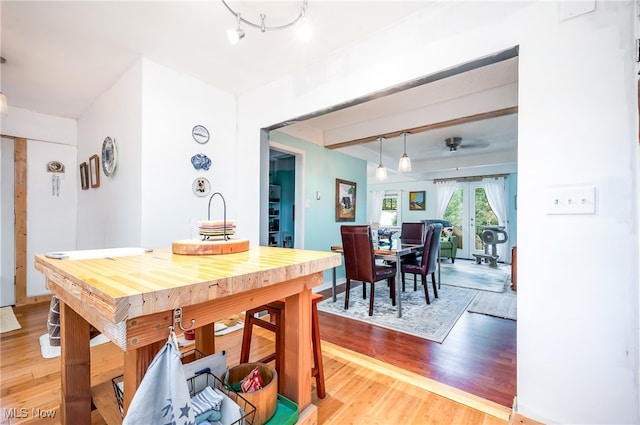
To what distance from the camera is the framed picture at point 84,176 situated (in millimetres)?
3219

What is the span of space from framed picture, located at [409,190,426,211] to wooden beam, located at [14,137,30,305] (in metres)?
8.13

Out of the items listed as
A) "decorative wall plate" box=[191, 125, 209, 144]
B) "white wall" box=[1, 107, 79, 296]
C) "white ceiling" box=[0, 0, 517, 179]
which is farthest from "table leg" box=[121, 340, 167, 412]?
"white wall" box=[1, 107, 79, 296]

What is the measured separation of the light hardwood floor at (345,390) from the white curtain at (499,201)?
624 cm

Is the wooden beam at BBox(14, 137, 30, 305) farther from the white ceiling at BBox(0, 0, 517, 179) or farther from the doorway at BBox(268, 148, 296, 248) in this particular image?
the doorway at BBox(268, 148, 296, 248)

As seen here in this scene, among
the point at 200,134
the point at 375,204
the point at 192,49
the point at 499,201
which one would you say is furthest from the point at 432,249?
the point at 375,204

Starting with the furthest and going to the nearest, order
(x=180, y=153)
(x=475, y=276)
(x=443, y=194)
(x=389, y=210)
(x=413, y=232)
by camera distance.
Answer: (x=389, y=210) → (x=443, y=194) → (x=475, y=276) → (x=413, y=232) → (x=180, y=153)

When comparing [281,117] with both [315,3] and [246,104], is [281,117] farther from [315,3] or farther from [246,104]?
[315,3]

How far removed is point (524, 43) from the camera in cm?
138

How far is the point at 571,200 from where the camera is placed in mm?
1246

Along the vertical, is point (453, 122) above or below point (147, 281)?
above

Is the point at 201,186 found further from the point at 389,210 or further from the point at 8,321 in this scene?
the point at 389,210

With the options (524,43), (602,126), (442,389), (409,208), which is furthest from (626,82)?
(409,208)

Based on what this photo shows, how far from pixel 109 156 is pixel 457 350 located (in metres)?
3.49

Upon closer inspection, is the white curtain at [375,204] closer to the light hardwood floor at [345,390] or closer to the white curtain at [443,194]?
the white curtain at [443,194]
